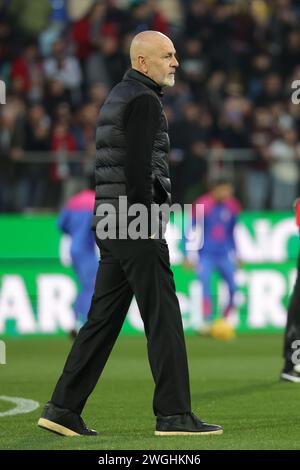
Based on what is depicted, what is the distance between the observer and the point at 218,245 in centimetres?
2072

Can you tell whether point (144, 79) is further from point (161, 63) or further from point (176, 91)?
point (176, 91)

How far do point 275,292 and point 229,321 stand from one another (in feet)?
3.01

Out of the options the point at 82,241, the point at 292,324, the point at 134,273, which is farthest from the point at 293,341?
the point at 82,241

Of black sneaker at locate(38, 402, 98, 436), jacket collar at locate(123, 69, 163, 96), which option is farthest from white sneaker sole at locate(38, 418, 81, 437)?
jacket collar at locate(123, 69, 163, 96)

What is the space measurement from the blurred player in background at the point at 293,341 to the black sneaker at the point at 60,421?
4.50m

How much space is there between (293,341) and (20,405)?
10.1ft

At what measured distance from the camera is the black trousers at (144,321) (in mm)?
8523

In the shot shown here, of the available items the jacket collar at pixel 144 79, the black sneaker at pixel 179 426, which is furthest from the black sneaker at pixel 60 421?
the jacket collar at pixel 144 79

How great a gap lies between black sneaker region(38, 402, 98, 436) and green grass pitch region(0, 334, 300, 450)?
73 mm

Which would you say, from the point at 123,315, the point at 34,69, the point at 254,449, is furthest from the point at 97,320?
the point at 34,69

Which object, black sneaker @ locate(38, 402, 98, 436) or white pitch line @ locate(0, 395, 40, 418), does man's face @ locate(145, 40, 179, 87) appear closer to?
black sneaker @ locate(38, 402, 98, 436)

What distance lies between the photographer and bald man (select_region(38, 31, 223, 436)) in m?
8.48

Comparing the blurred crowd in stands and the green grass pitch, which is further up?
the blurred crowd in stands
